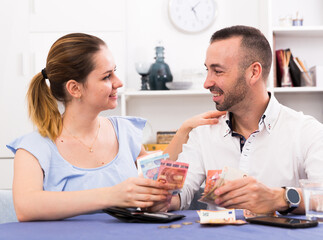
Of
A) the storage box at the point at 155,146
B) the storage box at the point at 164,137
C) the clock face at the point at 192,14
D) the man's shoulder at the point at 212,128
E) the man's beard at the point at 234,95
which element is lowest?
the storage box at the point at 155,146

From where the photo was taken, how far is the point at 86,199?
59.1 inches

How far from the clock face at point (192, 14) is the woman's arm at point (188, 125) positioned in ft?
6.22

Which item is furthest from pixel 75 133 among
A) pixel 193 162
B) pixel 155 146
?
pixel 155 146

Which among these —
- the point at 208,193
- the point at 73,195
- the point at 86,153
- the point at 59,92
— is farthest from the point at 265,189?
the point at 59,92

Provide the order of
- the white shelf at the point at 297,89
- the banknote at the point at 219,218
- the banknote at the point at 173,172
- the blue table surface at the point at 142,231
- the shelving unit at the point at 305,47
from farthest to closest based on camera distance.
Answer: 1. the shelving unit at the point at 305,47
2. the white shelf at the point at 297,89
3. the banknote at the point at 173,172
4. the banknote at the point at 219,218
5. the blue table surface at the point at 142,231

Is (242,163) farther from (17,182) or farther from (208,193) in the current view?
(17,182)

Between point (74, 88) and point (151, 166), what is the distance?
671 millimetres

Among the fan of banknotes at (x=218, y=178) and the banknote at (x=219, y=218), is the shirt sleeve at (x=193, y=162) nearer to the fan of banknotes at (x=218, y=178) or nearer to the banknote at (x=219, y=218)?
the fan of banknotes at (x=218, y=178)

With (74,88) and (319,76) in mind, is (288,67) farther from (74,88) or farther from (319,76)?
(74,88)

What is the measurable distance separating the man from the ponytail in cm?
57

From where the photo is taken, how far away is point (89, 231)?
121cm

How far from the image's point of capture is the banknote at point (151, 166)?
58.8 inches

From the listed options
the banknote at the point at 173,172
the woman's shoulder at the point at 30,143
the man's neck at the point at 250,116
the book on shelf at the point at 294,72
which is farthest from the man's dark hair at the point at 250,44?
the book on shelf at the point at 294,72

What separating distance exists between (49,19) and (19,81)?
20.8 inches
